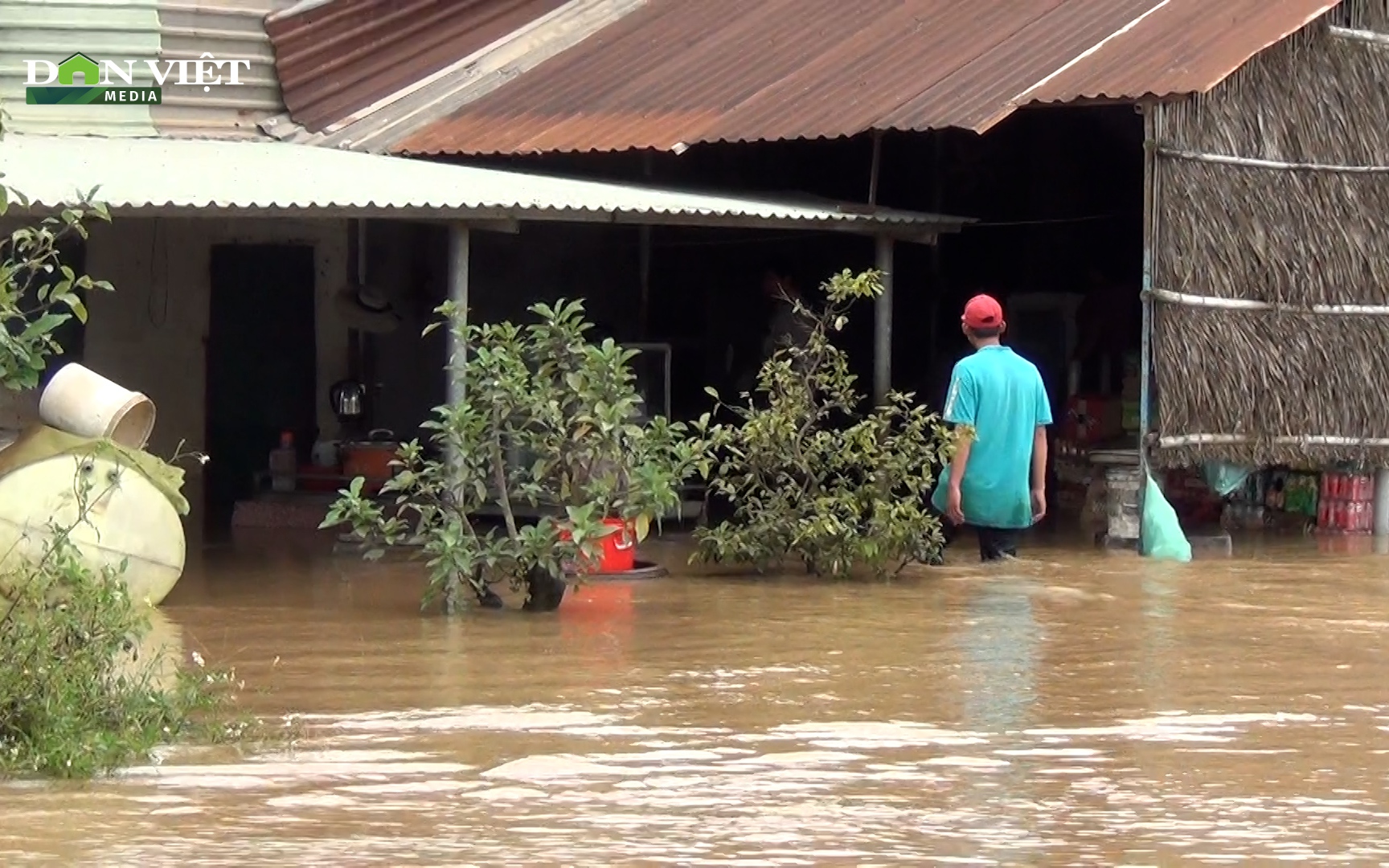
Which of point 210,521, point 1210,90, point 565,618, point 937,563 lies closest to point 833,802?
point 565,618

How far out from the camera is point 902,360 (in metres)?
16.5

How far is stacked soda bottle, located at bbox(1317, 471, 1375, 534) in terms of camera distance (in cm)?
1391

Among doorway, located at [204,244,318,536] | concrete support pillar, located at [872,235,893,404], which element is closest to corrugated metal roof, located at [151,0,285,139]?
doorway, located at [204,244,318,536]

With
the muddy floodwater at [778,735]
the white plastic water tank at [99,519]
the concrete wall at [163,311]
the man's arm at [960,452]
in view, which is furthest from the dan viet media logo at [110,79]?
the man's arm at [960,452]

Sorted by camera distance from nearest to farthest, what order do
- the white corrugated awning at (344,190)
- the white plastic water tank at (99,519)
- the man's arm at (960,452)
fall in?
the white plastic water tank at (99,519) → the white corrugated awning at (344,190) → the man's arm at (960,452)

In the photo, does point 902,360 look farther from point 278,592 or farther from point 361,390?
point 278,592

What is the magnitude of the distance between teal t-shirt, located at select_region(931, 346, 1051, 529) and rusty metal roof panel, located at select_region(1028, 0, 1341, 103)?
4.88 feet

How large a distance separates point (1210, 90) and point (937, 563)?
3.05 metres

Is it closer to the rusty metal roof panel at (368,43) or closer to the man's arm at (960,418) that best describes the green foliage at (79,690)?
the man's arm at (960,418)

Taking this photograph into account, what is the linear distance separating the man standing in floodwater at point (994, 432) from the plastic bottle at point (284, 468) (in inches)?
185

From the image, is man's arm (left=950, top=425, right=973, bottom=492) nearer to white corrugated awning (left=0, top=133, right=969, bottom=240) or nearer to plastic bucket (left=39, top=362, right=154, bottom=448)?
white corrugated awning (left=0, top=133, right=969, bottom=240)

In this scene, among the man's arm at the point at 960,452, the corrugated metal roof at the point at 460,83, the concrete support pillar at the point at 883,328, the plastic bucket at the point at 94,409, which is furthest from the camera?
the corrugated metal roof at the point at 460,83

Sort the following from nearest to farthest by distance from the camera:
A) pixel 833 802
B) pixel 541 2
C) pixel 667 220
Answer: pixel 833 802 → pixel 667 220 → pixel 541 2

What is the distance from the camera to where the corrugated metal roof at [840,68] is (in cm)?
1206
